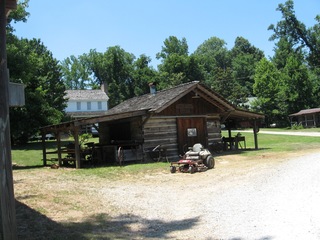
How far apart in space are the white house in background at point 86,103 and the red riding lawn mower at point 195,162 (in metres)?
45.8

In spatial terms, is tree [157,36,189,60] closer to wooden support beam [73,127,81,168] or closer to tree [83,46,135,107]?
tree [83,46,135,107]

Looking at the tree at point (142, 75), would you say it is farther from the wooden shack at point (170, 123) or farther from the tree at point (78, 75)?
the wooden shack at point (170, 123)

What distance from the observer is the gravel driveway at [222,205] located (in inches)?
253

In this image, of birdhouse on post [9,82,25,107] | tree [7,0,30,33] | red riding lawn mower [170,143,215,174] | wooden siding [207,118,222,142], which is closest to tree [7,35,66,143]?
tree [7,0,30,33]

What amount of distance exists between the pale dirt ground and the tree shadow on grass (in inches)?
0.7

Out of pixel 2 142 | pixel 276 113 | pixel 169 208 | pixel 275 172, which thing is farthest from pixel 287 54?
pixel 2 142

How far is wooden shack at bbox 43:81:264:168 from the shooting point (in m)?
20.0

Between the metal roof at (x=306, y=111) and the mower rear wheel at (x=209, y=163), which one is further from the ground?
the metal roof at (x=306, y=111)

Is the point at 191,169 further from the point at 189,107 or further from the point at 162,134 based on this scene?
the point at 189,107

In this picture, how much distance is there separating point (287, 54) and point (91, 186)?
6326 centimetres

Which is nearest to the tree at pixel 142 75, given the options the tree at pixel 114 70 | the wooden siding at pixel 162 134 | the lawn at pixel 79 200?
the tree at pixel 114 70

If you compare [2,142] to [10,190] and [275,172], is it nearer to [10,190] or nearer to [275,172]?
[10,190]

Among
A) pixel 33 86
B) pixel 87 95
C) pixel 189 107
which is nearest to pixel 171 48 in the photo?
pixel 87 95

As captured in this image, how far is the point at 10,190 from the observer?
443 centimetres
